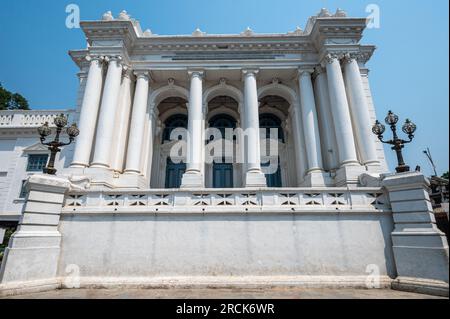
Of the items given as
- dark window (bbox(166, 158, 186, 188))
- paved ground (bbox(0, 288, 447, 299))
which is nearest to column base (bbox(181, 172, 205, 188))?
dark window (bbox(166, 158, 186, 188))

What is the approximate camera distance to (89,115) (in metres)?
13.6

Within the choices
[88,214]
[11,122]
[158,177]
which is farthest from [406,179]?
[11,122]

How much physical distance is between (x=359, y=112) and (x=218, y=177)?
10.2 m

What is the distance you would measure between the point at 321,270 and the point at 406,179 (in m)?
4.46

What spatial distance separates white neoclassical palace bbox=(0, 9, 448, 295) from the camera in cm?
791

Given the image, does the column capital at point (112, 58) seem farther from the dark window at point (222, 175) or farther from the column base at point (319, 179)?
the column base at point (319, 179)

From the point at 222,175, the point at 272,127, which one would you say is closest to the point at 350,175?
the point at 272,127

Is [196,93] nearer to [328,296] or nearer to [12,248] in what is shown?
[12,248]

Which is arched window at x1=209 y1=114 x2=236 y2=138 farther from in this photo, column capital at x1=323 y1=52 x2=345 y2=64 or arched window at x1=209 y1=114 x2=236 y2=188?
column capital at x1=323 y1=52 x2=345 y2=64

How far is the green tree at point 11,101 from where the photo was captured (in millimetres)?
32594

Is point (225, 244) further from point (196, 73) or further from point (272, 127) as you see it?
point (272, 127)

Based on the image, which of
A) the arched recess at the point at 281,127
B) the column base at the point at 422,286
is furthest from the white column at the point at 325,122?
the column base at the point at 422,286

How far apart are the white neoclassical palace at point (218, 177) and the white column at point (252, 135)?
0.09m

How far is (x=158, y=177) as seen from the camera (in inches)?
684
